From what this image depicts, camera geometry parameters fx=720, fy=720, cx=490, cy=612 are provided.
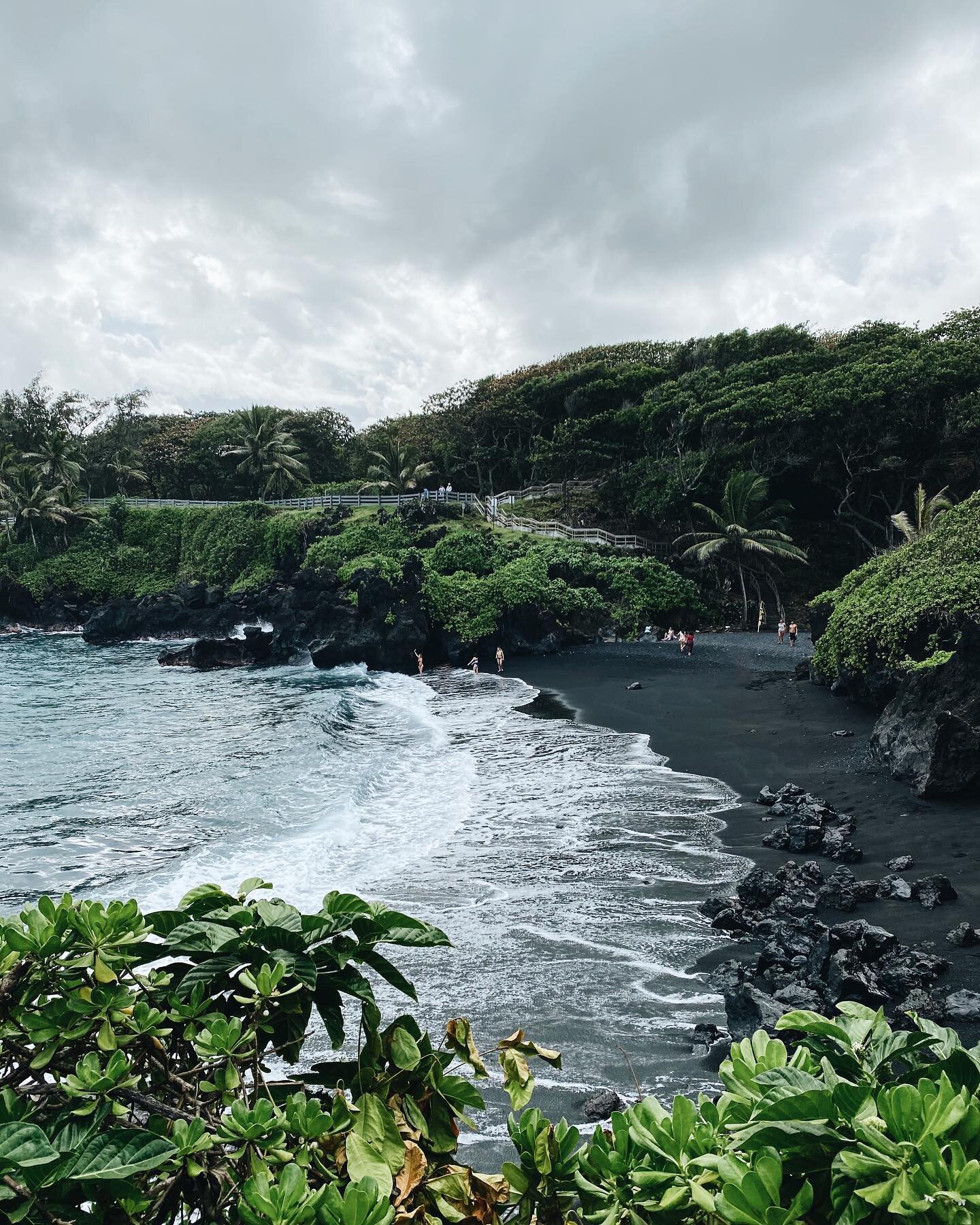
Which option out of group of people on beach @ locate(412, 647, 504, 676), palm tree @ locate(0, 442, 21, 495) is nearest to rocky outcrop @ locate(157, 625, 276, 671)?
group of people on beach @ locate(412, 647, 504, 676)

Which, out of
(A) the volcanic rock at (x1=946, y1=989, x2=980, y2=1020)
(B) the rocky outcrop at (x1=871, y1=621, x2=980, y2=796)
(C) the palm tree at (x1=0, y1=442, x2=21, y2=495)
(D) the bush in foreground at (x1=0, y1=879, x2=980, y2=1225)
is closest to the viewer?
(D) the bush in foreground at (x1=0, y1=879, x2=980, y2=1225)

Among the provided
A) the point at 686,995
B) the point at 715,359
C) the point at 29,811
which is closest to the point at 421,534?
the point at 715,359

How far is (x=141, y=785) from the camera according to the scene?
15.4 metres

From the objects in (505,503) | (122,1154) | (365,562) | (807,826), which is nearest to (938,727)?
(807,826)

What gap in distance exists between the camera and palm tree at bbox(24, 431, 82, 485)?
Result: 50.9m

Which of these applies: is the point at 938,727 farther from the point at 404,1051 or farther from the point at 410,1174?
the point at 410,1174

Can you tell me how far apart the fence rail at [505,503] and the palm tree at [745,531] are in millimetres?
3022

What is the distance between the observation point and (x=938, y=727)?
11.3 meters

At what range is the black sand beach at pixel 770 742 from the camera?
27.5 ft

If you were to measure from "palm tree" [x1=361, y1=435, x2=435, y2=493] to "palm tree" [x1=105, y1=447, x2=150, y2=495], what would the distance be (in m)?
22.9

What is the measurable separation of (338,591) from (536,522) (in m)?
11.8

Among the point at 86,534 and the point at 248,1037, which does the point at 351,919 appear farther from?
the point at 86,534

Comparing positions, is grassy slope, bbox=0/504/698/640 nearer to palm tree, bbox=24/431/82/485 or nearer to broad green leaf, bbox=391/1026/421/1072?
palm tree, bbox=24/431/82/485

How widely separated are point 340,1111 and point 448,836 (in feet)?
33.6
